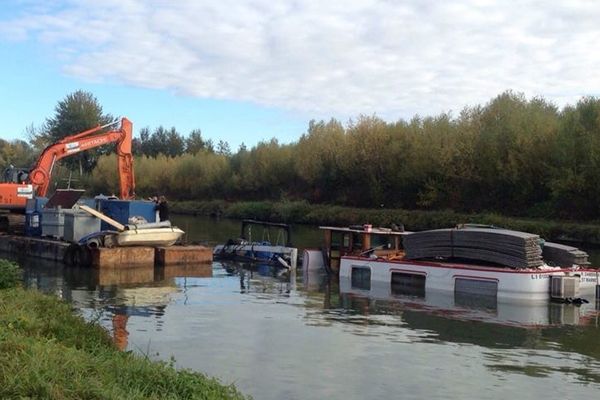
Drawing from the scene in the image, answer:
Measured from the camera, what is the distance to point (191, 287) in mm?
23094

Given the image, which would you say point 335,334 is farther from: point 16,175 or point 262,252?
point 16,175

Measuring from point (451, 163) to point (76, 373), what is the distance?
51.3 m

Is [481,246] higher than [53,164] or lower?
lower

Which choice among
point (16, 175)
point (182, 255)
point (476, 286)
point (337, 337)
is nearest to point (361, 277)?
point (476, 286)

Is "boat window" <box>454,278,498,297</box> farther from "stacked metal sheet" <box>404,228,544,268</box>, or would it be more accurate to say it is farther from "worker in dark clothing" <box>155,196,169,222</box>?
"worker in dark clothing" <box>155,196,169,222</box>

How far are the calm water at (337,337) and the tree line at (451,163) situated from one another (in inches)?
1134

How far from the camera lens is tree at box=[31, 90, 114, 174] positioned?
310ft

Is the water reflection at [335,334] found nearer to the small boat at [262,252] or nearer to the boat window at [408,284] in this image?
the boat window at [408,284]

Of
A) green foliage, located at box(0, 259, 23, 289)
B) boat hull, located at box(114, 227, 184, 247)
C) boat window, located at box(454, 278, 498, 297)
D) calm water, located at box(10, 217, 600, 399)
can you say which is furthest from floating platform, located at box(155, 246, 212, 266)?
green foliage, located at box(0, 259, 23, 289)

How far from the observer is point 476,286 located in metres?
22.1

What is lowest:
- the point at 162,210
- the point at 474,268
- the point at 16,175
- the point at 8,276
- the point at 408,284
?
the point at 408,284

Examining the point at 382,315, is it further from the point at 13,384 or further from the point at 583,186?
the point at 583,186

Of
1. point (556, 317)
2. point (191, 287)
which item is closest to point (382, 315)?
point (556, 317)

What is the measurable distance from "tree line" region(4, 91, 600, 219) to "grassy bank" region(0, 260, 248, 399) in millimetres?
41697
